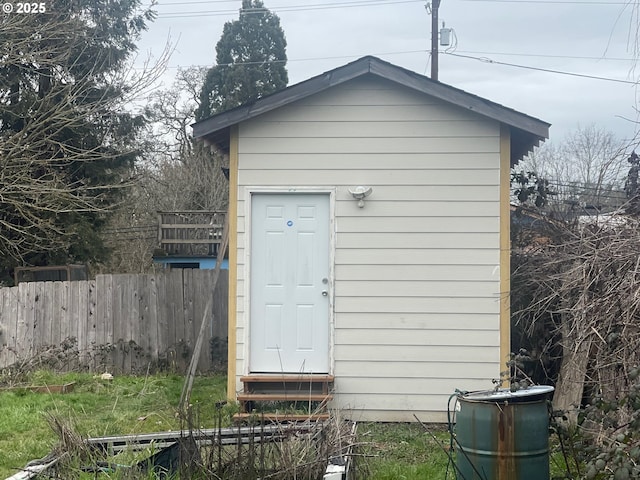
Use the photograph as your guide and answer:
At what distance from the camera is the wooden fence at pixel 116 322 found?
451 inches

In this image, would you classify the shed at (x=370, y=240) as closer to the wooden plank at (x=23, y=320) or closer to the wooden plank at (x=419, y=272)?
the wooden plank at (x=419, y=272)

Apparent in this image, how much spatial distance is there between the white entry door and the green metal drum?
139 inches

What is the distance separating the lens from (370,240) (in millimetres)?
8117

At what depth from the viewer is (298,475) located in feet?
15.6

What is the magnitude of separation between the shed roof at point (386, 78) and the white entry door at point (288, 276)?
Result: 912 mm

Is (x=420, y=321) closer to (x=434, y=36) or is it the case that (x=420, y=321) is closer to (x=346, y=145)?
(x=346, y=145)

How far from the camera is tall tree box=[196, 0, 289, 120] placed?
1100 inches

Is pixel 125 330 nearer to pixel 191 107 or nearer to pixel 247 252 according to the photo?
pixel 247 252

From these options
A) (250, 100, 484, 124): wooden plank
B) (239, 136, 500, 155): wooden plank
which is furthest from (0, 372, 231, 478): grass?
(250, 100, 484, 124): wooden plank

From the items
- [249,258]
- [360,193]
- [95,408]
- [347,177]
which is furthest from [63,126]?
[360,193]

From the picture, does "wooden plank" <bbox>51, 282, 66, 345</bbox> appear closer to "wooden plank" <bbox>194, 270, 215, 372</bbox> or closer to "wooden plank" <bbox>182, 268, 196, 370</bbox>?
"wooden plank" <bbox>182, 268, 196, 370</bbox>

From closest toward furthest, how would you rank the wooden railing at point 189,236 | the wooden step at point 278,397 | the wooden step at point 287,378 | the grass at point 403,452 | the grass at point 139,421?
Result: the grass at point 403,452
the grass at point 139,421
the wooden step at point 278,397
the wooden step at point 287,378
the wooden railing at point 189,236

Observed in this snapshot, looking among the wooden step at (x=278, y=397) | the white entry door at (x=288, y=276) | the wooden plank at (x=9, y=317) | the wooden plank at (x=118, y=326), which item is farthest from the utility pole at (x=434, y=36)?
the wooden step at (x=278, y=397)

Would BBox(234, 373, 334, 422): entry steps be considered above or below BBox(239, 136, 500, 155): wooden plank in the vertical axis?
below
